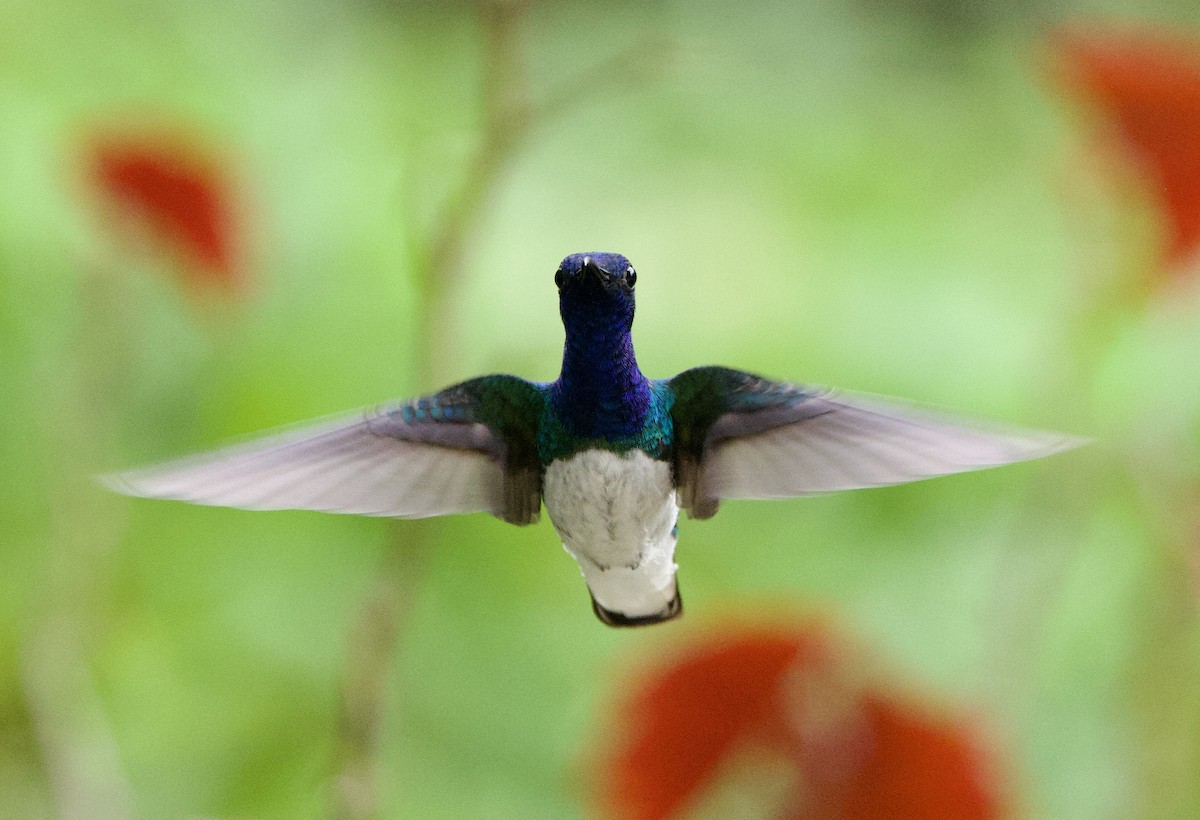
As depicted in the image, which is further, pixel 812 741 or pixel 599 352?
pixel 812 741

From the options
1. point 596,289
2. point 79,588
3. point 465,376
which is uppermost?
point 596,289

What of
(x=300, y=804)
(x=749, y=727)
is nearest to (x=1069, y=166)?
(x=749, y=727)

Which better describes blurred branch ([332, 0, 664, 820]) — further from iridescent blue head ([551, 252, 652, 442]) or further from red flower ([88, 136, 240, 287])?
red flower ([88, 136, 240, 287])

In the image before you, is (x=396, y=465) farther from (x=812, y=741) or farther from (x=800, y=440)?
(x=812, y=741)

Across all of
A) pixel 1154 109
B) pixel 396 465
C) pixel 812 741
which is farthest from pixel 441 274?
pixel 1154 109

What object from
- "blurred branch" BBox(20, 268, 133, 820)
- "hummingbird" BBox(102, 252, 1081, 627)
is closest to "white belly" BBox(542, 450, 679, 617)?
"hummingbird" BBox(102, 252, 1081, 627)

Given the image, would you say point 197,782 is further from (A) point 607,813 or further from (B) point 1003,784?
(B) point 1003,784

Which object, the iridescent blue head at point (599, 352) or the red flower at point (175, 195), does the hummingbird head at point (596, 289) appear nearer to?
the iridescent blue head at point (599, 352)
